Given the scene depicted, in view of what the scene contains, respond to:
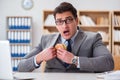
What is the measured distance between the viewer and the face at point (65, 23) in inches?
90.3

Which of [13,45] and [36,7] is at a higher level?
[36,7]

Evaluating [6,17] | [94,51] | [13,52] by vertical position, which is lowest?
[13,52]

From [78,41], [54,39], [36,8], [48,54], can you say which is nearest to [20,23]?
[36,8]

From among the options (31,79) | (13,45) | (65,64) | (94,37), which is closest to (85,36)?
(94,37)

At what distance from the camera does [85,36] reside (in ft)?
7.97

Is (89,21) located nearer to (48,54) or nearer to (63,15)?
(63,15)

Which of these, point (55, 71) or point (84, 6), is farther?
point (84, 6)

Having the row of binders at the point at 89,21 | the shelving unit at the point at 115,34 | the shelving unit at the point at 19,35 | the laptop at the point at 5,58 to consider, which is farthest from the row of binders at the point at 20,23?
the laptop at the point at 5,58

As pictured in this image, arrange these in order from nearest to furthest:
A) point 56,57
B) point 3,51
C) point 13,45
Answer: point 3,51 < point 56,57 < point 13,45

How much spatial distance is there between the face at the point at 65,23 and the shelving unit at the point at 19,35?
12.9 feet

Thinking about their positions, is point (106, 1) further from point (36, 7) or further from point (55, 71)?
point (55, 71)

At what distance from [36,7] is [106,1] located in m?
1.70

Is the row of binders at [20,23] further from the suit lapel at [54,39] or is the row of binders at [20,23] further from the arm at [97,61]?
the arm at [97,61]

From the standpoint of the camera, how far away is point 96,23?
6227 millimetres
